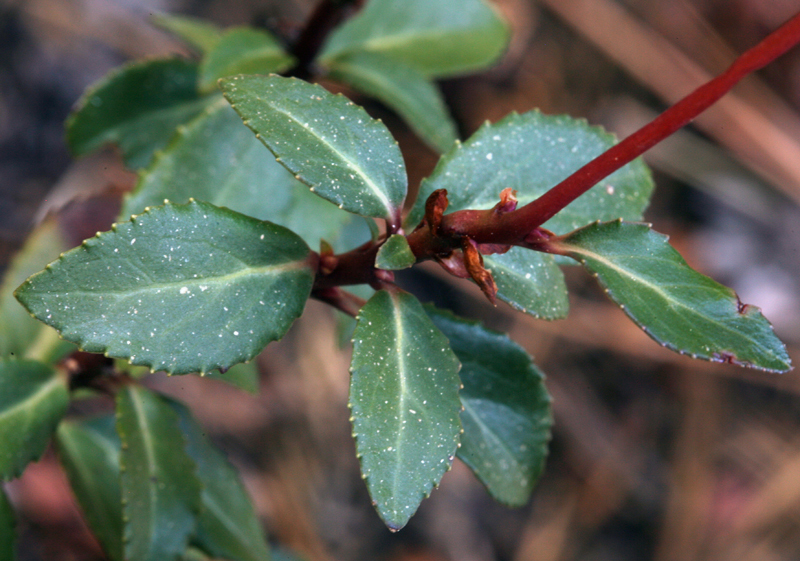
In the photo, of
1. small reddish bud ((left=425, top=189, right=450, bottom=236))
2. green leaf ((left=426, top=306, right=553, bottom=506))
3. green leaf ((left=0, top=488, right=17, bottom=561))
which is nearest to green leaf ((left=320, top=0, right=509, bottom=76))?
green leaf ((left=426, top=306, right=553, bottom=506))

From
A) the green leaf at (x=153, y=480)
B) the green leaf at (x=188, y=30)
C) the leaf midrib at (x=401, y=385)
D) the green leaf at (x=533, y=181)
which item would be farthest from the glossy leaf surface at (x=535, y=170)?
the green leaf at (x=188, y=30)

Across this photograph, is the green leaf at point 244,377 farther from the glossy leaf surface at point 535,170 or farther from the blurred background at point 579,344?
the blurred background at point 579,344

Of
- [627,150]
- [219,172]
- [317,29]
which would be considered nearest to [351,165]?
[627,150]

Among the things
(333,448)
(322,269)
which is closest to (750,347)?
(322,269)

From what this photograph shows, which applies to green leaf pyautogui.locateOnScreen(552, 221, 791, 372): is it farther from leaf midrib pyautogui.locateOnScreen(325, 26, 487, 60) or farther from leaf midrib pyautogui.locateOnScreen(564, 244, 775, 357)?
leaf midrib pyautogui.locateOnScreen(325, 26, 487, 60)

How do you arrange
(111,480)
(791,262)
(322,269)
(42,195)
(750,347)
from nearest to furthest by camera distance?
(750,347) → (322,269) → (111,480) → (42,195) → (791,262)

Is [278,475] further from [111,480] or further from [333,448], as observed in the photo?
[111,480]

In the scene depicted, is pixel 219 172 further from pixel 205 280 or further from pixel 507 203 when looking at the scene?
pixel 507 203
